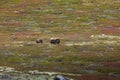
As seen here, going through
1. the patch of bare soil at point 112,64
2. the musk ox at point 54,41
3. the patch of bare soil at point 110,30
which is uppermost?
the patch of bare soil at point 112,64

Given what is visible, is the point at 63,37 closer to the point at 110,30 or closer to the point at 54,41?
the point at 54,41

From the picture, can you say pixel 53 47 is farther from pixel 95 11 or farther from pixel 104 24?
pixel 95 11

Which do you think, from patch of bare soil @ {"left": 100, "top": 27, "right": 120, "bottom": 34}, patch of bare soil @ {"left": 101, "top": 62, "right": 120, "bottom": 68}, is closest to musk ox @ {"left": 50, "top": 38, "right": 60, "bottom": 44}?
patch of bare soil @ {"left": 100, "top": 27, "right": 120, "bottom": 34}

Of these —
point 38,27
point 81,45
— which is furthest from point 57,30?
point 81,45

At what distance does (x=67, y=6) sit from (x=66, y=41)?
73.8 meters

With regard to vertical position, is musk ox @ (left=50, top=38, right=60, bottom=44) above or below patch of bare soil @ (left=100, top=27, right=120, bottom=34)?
above

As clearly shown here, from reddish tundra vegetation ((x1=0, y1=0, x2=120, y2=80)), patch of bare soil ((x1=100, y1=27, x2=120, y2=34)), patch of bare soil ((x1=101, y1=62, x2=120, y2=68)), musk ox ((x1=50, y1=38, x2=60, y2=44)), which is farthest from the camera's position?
patch of bare soil ((x1=100, y1=27, x2=120, y2=34))

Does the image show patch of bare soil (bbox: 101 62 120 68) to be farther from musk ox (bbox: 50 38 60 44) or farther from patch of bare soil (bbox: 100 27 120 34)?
patch of bare soil (bbox: 100 27 120 34)

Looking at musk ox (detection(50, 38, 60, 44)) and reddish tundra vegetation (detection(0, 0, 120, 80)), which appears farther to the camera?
musk ox (detection(50, 38, 60, 44))

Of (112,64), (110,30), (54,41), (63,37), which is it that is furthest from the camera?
(110,30)

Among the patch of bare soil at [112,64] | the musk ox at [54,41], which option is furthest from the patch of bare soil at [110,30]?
the patch of bare soil at [112,64]

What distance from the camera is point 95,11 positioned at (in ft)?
495

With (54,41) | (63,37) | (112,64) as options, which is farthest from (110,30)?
(112,64)

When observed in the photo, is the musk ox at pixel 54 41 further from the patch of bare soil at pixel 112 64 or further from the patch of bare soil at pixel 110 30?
the patch of bare soil at pixel 112 64
